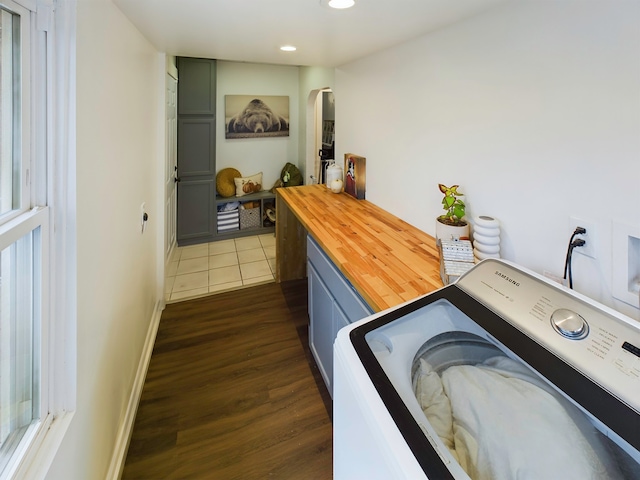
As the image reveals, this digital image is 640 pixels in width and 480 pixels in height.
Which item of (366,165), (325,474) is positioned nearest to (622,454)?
(325,474)

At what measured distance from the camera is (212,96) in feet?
12.6

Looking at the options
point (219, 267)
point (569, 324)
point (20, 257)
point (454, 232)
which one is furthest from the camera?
point (219, 267)

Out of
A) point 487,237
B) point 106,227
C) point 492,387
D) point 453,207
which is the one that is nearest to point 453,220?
point 453,207

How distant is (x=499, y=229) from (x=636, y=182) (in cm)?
47

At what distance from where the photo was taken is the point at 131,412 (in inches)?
66.2

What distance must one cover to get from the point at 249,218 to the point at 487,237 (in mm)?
3621

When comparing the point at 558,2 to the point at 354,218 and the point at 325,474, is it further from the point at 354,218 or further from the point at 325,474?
the point at 325,474

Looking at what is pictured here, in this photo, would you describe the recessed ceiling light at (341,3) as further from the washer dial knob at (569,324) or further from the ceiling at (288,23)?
the washer dial knob at (569,324)

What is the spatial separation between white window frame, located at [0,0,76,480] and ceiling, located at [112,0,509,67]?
583 mm

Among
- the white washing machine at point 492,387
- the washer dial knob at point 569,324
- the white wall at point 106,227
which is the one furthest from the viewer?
the white wall at point 106,227

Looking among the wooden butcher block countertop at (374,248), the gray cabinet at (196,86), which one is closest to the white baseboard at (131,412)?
the wooden butcher block countertop at (374,248)

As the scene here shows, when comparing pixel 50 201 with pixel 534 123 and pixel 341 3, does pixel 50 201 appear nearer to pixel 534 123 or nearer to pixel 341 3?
pixel 341 3

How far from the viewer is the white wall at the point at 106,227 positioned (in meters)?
1.02

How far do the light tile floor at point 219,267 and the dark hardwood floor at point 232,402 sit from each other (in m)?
0.41
